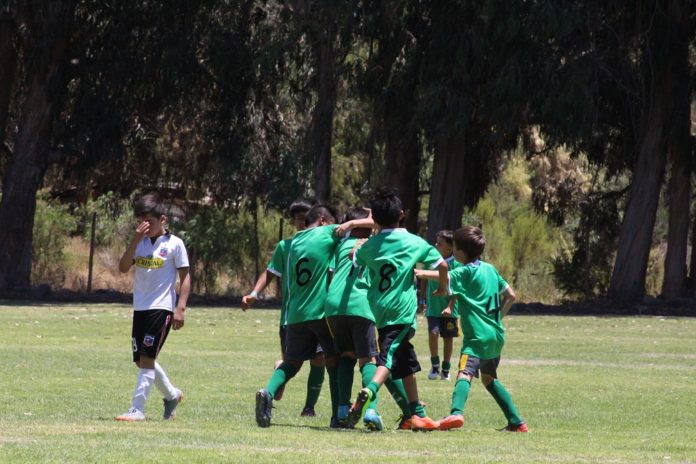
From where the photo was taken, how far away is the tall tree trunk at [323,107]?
35469 mm

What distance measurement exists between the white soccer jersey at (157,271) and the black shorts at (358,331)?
1.31 m

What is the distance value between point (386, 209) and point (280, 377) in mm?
1587

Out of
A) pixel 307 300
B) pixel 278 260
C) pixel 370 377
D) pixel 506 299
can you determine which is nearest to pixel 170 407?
pixel 307 300

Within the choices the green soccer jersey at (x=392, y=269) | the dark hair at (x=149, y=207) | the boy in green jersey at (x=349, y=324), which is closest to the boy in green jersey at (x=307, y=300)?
the boy in green jersey at (x=349, y=324)

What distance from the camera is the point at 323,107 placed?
3591 cm

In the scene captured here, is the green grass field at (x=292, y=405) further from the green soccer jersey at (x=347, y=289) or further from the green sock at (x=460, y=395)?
the green soccer jersey at (x=347, y=289)

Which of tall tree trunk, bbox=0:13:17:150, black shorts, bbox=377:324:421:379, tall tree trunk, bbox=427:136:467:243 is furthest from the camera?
tall tree trunk, bbox=0:13:17:150

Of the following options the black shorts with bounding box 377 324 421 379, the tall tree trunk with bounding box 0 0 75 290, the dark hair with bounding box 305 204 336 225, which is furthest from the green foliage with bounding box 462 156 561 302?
the black shorts with bounding box 377 324 421 379

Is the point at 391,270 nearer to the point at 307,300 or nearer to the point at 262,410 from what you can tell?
the point at 307,300

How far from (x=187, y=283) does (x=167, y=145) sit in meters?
28.6

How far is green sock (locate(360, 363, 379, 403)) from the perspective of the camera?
1047 cm

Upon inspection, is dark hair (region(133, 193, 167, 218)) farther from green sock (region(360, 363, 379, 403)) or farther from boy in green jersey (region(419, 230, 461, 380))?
boy in green jersey (region(419, 230, 461, 380))

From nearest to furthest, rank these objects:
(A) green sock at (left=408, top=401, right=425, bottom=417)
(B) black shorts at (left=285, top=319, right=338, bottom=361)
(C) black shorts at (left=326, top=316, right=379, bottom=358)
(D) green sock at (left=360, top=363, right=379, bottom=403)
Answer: (D) green sock at (left=360, top=363, right=379, bottom=403) → (C) black shorts at (left=326, top=316, right=379, bottom=358) → (A) green sock at (left=408, top=401, right=425, bottom=417) → (B) black shorts at (left=285, top=319, right=338, bottom=361)

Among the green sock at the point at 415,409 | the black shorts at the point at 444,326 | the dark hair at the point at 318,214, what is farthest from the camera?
the black shorts at the point at 444,326
